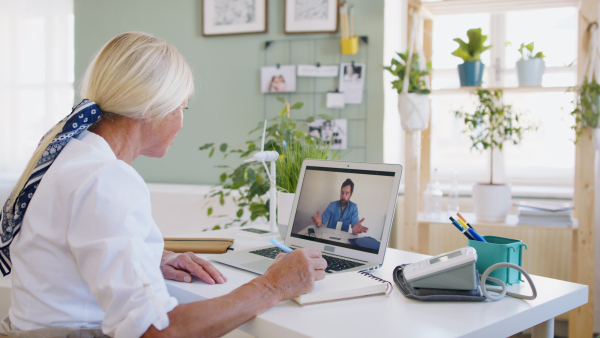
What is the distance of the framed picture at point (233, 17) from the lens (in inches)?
122

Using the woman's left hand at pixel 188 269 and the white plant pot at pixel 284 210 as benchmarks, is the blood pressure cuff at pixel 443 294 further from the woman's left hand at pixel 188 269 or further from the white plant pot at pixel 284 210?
the white plant pot at pixel 284 210

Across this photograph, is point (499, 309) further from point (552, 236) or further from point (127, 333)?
point (552, 236)

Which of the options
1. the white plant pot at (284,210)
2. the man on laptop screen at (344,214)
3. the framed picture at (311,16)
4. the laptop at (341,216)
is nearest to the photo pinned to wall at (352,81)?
the framed picture at (311,16)

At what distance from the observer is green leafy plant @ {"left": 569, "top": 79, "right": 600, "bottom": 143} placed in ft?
7.30

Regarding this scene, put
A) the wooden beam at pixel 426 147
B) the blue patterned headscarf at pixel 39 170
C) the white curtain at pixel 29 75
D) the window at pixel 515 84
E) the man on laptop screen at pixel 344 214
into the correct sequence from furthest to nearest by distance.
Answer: the window at pixel 515 84 < the white curtain at pixel 29 75 < the wooden beam at pixel 426 147 < the man on laptop screen at pixel 344 214 < the blue patterned headscarf at pixel 39 170

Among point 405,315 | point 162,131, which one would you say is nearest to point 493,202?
point 405,315

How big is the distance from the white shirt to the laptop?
0.43 meters

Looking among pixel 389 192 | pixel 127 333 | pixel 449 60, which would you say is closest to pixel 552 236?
pixel 449 60

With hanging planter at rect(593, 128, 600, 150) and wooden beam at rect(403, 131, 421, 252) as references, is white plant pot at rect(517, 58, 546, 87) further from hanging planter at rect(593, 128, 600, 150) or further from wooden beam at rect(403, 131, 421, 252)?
wooden beam at rect(403, 131, 421, 252)

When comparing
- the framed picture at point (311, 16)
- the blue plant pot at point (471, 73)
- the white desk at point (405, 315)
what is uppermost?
the framed picture at point (311, 16)

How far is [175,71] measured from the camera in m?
1.13

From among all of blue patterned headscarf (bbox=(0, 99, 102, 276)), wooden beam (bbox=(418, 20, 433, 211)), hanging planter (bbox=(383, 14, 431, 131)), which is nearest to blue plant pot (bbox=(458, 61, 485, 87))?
hanging planter (bbox=(383, 14, 431, 131))

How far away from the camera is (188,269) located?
126 cm

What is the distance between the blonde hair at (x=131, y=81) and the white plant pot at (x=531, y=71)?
1.83 metres
